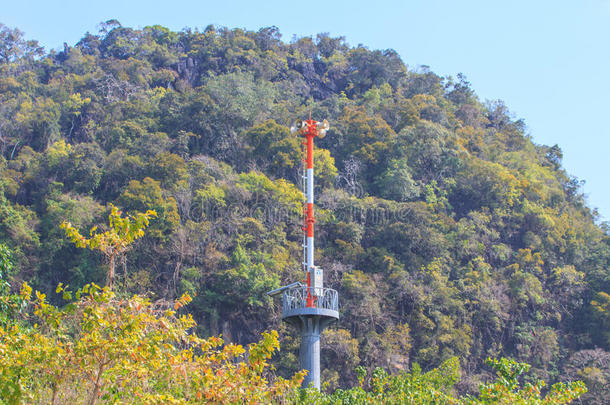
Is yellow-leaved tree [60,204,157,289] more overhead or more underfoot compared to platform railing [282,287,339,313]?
more underfoot

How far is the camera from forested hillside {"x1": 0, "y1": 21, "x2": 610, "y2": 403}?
103 ft

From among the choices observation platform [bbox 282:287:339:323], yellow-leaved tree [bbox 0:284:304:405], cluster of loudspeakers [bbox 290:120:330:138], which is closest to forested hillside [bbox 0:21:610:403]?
observation platform [bbox 282:287:339:323]

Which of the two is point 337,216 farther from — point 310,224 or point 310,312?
point 310,312

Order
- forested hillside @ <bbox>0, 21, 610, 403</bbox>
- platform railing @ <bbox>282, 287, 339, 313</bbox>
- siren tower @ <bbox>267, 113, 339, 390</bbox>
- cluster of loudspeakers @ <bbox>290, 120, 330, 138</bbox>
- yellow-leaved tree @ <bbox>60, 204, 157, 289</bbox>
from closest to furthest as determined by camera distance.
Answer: yellow-leaved tree @ <bbox>60, 204, 157, 289</bbox> < siren tower @ <bbox>267, 113, 339, 390</bbox> < platform railing @ <bbox>282, 287, 339, 313</bbox> < cluster of loudspeakers @ <bbox>290, 120, 330, 138</bbox> < forested hillside @ <bbox>0, 21, 610, 403</bbox>

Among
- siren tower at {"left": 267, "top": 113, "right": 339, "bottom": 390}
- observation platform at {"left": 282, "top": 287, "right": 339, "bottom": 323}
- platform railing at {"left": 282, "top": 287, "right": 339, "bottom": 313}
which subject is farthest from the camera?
platform railing at {"left": 282, "top": 287, "right": 339, "bottom": 313}

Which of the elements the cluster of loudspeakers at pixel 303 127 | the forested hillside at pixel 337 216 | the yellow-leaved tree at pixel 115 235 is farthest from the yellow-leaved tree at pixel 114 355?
the forested hillside at pixel 337 216

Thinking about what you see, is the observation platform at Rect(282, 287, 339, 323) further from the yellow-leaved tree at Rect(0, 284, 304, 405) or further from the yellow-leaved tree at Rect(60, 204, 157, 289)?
the yellow-leaved tree at Rect(60, 204, 157, 289)

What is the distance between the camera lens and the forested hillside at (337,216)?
1241 inches

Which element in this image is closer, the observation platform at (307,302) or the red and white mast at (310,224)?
the observation platform at (307,302)

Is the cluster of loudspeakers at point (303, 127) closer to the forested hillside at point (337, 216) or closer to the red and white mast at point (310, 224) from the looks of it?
the red and white mast at point (310, 224)

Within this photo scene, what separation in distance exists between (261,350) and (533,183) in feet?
119

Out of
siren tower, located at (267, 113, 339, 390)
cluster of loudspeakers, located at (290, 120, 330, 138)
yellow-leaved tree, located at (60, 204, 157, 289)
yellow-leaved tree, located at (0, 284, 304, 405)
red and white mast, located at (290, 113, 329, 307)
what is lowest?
yellow-leaved tree, located at (0, 284, 304, 405)

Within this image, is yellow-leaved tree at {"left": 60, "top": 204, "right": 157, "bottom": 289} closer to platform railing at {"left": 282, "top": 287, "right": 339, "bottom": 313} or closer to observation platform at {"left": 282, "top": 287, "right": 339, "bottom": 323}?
observation platform at {"left": 282, "top": 287, "right": 339, "bottom": 323}

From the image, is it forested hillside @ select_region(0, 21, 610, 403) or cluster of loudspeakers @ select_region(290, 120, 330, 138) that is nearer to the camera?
cluster of loudspeakers @ select_region(290, 120, 330, 138)
